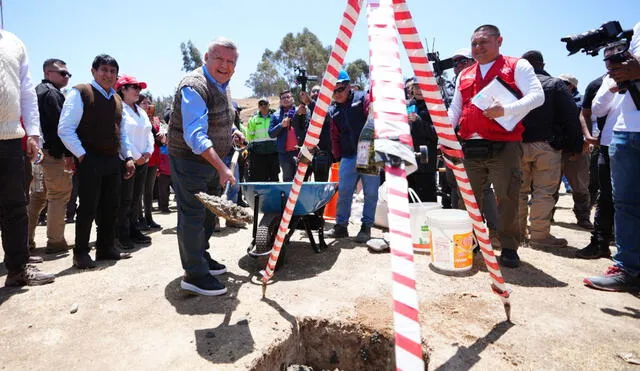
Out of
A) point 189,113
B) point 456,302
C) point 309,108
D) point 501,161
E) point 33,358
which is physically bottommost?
point 33,358

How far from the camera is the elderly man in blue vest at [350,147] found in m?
4.55

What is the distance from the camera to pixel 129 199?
178 inches

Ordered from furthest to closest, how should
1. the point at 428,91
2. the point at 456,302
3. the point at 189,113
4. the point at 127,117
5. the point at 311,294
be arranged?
1. the point at 127,117
2. the point at 311,294
3. the point at 456,302
4. the point at 189,113
5. the point at 428,91

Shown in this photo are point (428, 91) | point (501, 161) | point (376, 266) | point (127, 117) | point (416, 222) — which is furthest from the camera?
point (127, 117)

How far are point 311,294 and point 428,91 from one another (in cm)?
179

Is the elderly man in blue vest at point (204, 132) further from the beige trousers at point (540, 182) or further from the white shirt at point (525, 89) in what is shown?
the beige trousers at point (540, 182)

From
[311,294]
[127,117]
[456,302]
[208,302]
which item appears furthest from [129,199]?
[456,302]

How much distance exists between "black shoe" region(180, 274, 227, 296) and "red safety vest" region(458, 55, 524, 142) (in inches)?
101

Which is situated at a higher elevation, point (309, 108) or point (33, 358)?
point (309, 108)

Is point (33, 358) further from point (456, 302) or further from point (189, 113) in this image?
point (456, 302)

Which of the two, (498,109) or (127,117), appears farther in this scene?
(127,117)

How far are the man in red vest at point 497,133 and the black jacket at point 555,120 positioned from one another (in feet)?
3.62

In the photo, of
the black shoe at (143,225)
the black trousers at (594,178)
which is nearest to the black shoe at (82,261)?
the black shoe at (143,225)

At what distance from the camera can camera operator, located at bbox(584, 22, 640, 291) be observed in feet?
8.68
